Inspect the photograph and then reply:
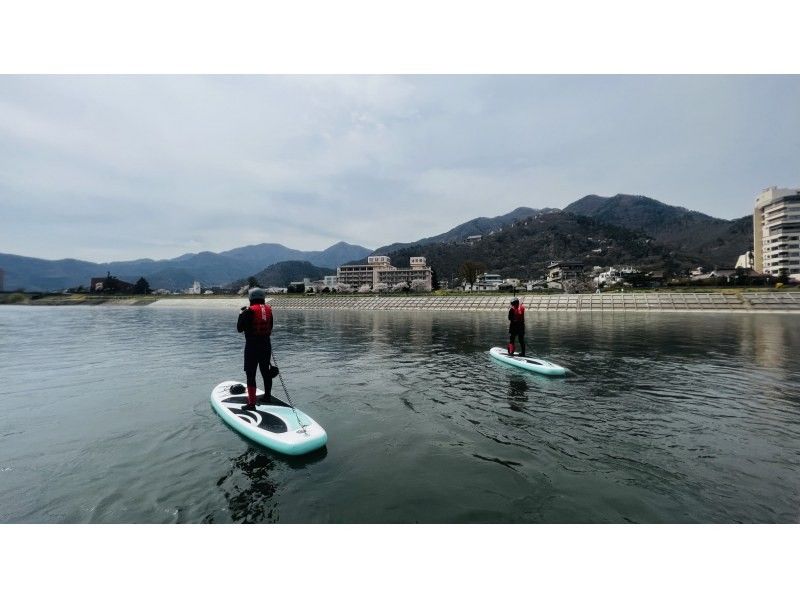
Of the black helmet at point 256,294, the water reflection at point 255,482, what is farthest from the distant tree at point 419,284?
the water reflection at point 255,482

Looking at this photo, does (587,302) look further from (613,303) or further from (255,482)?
(255,482)

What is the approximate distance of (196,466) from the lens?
679 cm

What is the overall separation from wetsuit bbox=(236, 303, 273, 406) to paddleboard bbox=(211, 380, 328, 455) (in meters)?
0.50

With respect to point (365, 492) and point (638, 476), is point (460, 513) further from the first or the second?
point (638, 476)

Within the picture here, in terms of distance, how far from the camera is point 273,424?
26.8 feet

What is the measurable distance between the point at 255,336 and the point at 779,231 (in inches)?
6127

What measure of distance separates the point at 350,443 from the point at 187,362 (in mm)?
13587

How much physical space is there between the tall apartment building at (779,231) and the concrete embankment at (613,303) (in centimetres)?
7083

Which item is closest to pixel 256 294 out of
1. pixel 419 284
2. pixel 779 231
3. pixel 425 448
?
pixel 425 448

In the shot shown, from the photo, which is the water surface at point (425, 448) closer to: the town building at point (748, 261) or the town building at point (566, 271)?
the town building at point (566, 271)

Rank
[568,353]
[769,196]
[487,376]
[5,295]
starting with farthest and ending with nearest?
[5,295] → [769,196] → [568,353] → [487,376]

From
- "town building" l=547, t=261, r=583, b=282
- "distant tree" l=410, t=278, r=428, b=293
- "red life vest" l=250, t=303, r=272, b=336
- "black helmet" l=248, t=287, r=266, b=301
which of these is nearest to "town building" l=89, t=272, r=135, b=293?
"distant tree" l=410, t=278, r=428, b=293

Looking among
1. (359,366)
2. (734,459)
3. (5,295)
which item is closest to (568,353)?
(359,366)

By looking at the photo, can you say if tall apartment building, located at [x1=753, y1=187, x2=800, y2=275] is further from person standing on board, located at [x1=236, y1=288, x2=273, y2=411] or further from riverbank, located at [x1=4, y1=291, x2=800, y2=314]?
person standing on board, located at [x1=236, y1=288, x2=273, y2=411]
